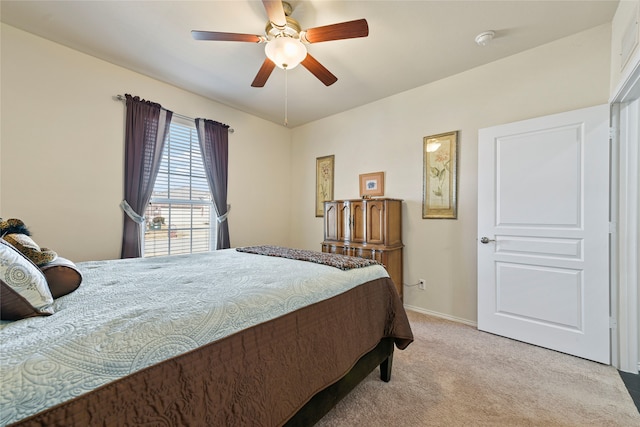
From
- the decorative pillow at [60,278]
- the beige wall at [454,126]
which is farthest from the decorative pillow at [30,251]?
the beige wall at [454,126]

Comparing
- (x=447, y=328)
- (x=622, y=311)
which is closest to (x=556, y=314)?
(x=622, y=311)

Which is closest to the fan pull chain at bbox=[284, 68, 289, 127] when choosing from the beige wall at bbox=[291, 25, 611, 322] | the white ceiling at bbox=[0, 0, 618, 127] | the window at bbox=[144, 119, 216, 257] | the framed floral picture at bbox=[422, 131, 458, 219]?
the white ceiling at bbox=[0, 0, 618, 127]

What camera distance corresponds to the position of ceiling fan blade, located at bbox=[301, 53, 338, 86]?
7.19 feet

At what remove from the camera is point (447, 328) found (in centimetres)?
278

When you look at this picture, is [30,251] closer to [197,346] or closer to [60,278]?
[60,278]

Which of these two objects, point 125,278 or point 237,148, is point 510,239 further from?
point 237,148

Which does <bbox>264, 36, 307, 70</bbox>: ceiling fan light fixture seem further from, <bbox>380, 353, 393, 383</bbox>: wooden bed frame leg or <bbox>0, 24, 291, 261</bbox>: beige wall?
<bbox>380, 353, 393, 383</bbox>: wooden bed frame leg

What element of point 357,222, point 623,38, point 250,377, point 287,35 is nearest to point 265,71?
point 287,35

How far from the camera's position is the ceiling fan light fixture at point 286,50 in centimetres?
195

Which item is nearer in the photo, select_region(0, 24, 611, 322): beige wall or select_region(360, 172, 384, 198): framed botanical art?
select_region(0, 24, 611, 322): beige wall

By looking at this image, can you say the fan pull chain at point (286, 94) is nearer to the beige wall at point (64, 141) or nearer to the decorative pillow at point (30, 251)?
the beige wall at point (64, 141)

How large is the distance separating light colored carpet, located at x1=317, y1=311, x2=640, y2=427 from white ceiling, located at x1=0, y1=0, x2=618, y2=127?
2785 mm

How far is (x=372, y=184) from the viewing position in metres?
3.72

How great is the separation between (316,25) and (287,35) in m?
0.30
